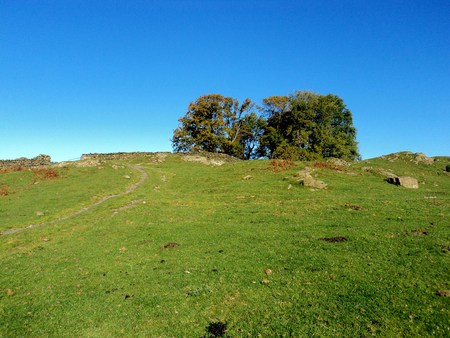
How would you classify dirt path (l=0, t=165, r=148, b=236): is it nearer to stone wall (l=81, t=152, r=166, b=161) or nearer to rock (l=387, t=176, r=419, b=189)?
stone wall (l=81, t=152, r=166, b=161)

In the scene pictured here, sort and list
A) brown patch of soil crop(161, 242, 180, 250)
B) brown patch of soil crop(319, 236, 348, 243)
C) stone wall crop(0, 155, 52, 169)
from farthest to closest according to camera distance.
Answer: stone wall crop(0, 155, 52, 169), brown patch of soil crop(161, 242, 180, 250), brown patch of soil crop(319, 236, 348, 243)

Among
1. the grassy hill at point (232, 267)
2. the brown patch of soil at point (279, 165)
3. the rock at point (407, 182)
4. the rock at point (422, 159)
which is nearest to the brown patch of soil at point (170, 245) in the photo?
the grassy hill at point (232, 267)

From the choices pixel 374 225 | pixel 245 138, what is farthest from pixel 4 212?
pixel 245 138

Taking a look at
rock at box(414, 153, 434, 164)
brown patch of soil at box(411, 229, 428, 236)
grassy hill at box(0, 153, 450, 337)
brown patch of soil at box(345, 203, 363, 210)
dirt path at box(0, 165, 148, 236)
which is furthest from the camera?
rock at box(414, 153, 434, 164)

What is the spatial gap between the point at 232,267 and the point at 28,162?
7845 centimetres

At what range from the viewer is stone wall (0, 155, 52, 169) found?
234 ft

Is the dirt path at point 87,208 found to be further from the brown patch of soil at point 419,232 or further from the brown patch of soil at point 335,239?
the brown patch of soil at point 419,232

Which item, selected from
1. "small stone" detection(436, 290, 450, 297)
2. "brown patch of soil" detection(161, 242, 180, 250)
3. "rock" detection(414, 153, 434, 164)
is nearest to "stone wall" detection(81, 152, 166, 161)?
"rock" detection(414, 153, 434, 164)

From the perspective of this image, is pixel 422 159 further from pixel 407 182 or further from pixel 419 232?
pixel 419 232

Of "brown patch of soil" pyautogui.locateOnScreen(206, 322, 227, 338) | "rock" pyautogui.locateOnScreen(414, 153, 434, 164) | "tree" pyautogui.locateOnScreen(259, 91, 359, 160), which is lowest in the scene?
"brown patch of soil" pyautogui.locateOnScreen(206, 322, 227, 338)

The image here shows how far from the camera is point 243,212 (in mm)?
28219

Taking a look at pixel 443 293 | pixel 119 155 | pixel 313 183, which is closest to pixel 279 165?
pixel 313 183

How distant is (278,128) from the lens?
8806cm

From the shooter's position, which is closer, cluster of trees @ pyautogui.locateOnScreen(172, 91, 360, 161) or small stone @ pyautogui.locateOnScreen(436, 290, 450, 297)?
small stone @ pyautogui.locateOnScreen(436, 290, 450, 297)
